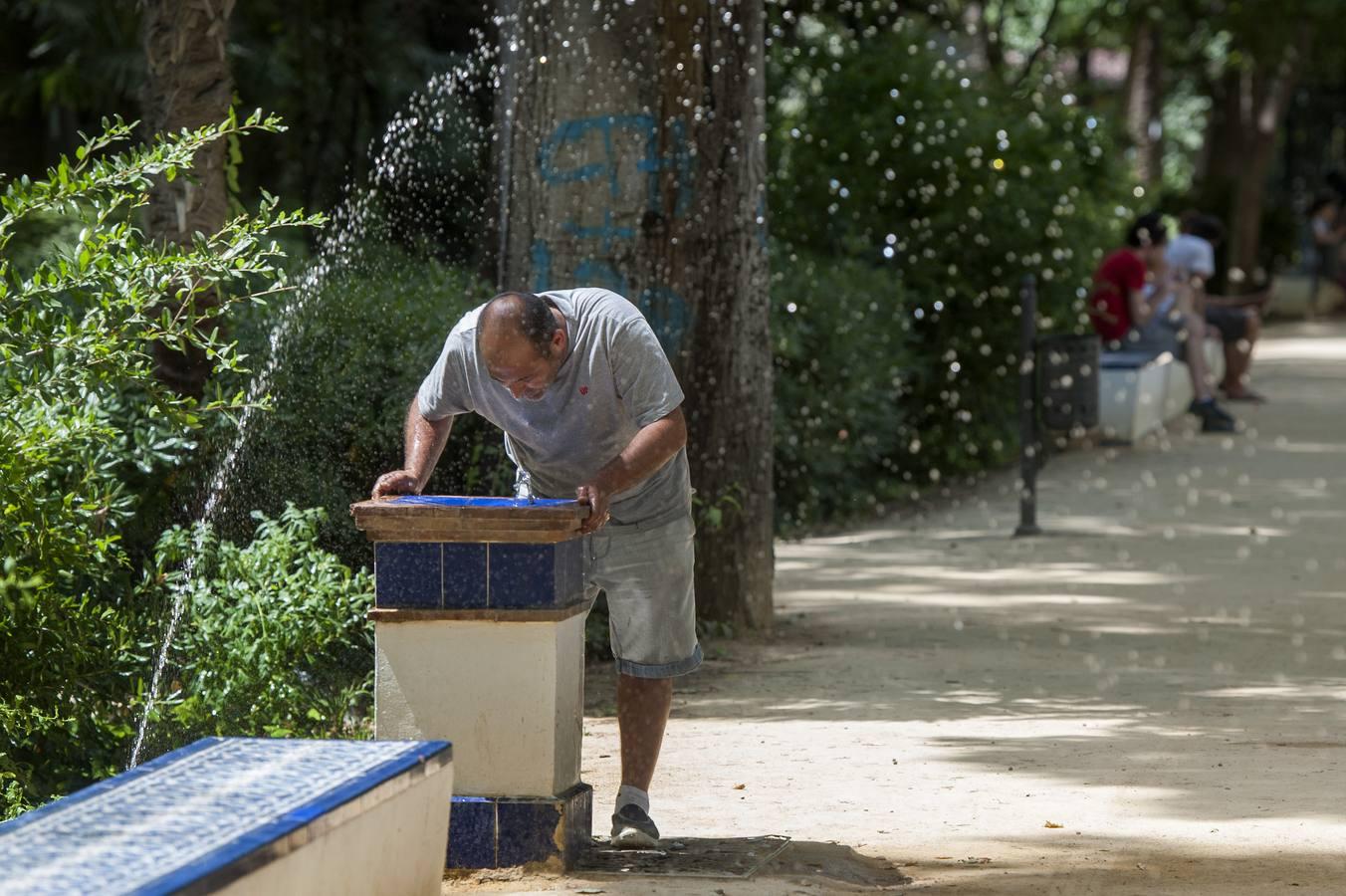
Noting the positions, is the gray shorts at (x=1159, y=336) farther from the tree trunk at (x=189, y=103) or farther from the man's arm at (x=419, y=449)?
the man's arm at (x=419, y=449)

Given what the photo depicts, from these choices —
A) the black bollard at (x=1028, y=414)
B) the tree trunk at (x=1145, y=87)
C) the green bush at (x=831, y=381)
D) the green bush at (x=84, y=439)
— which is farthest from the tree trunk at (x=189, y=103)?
the tree trunk at (x=1145, y=87)

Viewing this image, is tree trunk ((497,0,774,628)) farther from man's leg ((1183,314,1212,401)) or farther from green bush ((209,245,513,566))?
man's leg ((1183,314,1212,401))

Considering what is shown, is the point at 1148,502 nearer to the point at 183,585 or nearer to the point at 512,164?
the point at 512,164

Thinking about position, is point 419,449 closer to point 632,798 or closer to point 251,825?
point 632,798

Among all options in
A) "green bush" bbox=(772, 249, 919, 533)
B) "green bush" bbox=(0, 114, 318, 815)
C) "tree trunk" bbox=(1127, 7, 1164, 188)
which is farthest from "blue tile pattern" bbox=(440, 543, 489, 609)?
"tree trunk" bbox=(1127, 7, 1164, 188)

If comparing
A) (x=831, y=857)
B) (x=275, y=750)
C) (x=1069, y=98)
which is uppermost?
(x=1069, y=98)

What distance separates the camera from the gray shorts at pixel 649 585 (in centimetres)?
551

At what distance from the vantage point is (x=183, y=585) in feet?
22.6

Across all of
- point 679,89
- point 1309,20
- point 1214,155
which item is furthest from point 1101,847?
point 1214,155

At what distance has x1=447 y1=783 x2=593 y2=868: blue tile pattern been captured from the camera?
203 inches

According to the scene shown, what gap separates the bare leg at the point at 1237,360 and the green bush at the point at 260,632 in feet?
44.3

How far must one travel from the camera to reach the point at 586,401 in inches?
211

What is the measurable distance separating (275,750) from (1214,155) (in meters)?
36.8

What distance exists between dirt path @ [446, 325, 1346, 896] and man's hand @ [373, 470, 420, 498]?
100 centimetres
